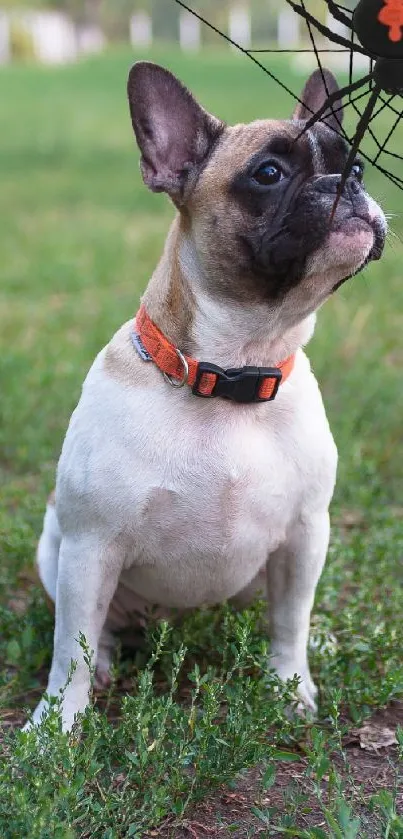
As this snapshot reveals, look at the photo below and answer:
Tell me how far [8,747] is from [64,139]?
513 inches

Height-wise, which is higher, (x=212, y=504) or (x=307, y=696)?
(x=212, y=504)

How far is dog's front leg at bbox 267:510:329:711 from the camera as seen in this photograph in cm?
307

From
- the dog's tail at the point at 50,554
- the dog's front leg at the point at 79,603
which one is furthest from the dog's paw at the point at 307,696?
the dog's tail at the point at 50,554

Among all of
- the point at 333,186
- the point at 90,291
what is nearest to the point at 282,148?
the point at 333,186

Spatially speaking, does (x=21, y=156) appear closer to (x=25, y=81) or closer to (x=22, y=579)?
(x=25, y=81)

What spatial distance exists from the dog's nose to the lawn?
1.27 feet

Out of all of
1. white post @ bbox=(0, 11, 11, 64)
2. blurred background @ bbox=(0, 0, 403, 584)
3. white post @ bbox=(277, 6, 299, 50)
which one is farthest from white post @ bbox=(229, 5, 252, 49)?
blurred background @ bbox=(0, 0, 403, 584)

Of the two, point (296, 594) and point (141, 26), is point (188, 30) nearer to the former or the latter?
point (141, 26)

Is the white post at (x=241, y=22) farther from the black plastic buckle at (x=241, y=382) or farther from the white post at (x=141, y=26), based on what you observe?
the black plastic buckle at (x=241, y=382)

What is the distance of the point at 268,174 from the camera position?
2.82 m

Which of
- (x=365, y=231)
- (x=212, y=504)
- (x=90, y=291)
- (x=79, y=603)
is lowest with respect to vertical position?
(x=90, y=291)

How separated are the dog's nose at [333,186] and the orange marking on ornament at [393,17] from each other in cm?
90

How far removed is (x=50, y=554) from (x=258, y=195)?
1247 mm

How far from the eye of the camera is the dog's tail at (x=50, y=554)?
333 centimetres
